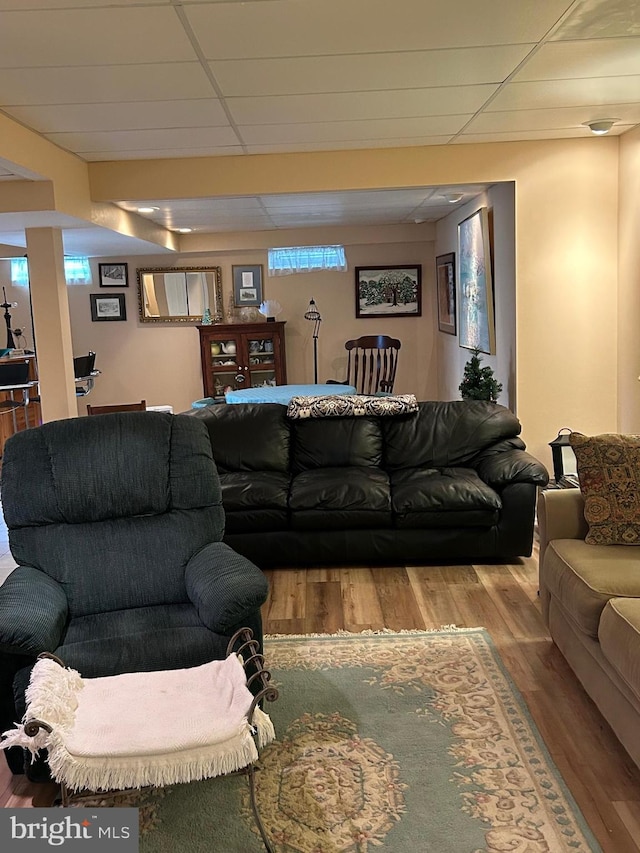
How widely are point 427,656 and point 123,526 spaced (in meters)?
1.31

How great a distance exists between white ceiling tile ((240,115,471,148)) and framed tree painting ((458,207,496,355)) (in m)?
1.34

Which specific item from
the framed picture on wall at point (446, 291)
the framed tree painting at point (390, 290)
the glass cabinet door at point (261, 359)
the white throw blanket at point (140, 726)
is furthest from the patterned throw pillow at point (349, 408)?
the framed tree painting at point (390, 290)

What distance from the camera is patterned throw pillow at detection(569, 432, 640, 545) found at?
2881mm

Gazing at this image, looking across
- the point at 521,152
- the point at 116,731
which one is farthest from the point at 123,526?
the point at 521,152

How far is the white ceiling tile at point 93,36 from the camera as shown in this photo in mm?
2430

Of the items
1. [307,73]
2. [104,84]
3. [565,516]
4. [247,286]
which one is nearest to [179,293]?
[247,286]

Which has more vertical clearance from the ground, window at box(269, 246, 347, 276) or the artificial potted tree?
window at box(269, 246, 347, 276)

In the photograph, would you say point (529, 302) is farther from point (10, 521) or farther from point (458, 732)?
point (10, 521)

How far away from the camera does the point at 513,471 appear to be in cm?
405

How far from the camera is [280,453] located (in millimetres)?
4512

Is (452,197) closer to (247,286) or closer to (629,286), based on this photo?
(629,286)

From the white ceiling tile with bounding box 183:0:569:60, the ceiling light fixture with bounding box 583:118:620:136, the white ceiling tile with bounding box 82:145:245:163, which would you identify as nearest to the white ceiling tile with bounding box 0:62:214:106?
the white ceiling tile with bounding box 183:0:569:60

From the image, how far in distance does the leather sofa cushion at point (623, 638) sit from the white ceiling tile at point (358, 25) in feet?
6.38

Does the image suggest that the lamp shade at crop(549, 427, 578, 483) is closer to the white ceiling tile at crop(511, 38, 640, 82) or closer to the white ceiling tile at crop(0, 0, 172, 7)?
the white ceiling tile at crop(511, 38, 640, 82)
